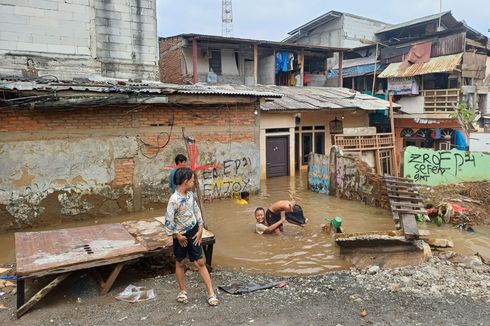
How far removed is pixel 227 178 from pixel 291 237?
4.11 m

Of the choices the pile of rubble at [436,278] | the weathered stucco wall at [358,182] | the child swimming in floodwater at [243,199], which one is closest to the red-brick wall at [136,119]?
the child swimming in floodwater at [243,199]

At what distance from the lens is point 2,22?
1151 cm

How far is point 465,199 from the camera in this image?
34.6 feet

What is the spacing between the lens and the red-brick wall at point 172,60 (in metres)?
18.5

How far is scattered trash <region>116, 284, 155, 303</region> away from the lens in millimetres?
4840

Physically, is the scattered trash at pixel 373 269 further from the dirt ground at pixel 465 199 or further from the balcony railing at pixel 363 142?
the balcony railing at pixel 363 142

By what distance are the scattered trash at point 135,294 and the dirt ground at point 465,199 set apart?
7.67 m

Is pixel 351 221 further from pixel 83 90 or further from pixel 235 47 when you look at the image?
pixel 235 47

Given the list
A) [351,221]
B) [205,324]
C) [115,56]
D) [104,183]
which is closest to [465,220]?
[351,221]

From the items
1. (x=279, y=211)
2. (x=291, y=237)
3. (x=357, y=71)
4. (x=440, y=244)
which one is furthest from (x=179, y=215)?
(x=357, y=71)

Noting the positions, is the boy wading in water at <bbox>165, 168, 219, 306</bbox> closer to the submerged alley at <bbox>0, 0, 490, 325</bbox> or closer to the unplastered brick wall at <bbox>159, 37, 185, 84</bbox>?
the submerged alley at <bbox>0, 0, 490, 325</bbox>

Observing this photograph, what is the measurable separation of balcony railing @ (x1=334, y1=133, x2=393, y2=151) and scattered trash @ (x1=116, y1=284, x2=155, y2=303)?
404 inches

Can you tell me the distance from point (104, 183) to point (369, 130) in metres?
9.97

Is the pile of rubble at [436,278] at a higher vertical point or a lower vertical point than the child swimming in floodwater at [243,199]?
lower
